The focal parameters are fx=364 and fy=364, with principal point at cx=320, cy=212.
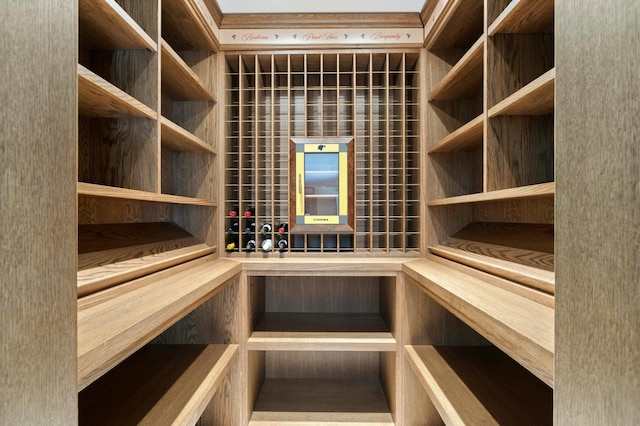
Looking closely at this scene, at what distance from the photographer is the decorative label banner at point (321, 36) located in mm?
2178


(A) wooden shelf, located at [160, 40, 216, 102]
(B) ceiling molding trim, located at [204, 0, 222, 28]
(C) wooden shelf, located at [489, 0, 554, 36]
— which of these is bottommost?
(A) wooden shelf, located at [160, 40, 216, 102]

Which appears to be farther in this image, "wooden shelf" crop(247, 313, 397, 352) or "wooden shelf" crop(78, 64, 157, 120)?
A: "wooden shelf" crop(247, 313, 397, 352)

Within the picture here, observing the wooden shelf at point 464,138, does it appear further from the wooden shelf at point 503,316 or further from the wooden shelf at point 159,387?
the wooden shelf at point 159,387

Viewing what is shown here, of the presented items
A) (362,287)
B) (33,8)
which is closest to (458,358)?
(362,287)

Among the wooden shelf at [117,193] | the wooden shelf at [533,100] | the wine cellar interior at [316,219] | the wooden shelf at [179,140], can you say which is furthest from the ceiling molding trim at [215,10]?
the wooden shelf at [533,100]

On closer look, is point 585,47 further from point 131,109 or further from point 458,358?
point 458,358

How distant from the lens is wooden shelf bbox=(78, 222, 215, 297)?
120 cm

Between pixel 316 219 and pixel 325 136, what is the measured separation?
22.3 inches

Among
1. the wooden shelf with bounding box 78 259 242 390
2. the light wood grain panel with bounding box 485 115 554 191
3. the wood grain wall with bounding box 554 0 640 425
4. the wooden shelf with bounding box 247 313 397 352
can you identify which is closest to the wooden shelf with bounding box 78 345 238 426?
the wooden shelf with bounding box 247 313 397 352

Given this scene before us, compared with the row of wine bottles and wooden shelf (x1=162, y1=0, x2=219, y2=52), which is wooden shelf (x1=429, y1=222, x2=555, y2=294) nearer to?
the row of wine bottles

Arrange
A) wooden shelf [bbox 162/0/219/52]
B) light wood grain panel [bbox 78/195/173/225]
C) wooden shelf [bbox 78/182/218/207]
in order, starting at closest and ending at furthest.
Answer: wooden shelf [bbox 78/182/218/207] < light wood grain panel [bbox 78/195/173/225] < wooden shelf [bbox 162/0/219/52]

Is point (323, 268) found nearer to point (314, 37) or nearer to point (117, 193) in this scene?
point (117, 193)

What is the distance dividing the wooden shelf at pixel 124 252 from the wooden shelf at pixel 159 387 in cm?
43

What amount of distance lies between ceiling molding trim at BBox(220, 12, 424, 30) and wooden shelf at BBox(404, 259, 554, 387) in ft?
4.93
